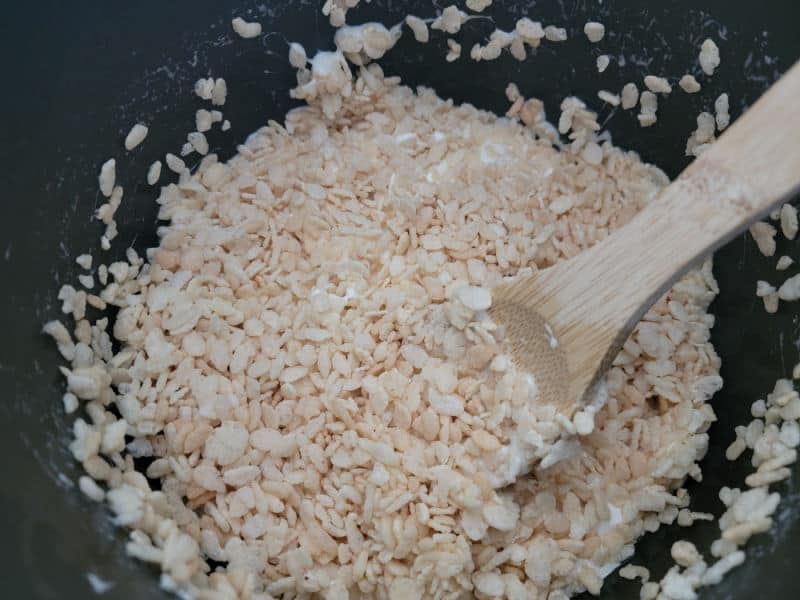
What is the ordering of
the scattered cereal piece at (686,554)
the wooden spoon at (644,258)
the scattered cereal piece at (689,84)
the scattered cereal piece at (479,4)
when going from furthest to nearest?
1. the scattered cereal piece at (479,4)
2. the scattered cereal piece at (689,84)
3. the scattered cereal piece at (686,554)
4. the wooden spoon at (644,258)

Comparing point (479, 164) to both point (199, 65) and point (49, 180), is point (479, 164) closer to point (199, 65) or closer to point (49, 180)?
point (199, 65)

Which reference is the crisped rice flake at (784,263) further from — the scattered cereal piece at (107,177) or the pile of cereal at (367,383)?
the scattered cereal piece at (107,177)

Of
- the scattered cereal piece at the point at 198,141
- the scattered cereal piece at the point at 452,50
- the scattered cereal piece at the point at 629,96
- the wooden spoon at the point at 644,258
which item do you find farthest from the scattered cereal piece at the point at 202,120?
the scattered cereal piece at the point at 629,96

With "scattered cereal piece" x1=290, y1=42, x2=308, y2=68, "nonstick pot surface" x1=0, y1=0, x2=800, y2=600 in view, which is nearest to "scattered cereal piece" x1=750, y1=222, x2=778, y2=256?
"nonstick pot surface" x1=0, y1=0, x2=800, y2=600

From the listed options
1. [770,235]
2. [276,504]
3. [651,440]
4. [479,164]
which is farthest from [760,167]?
[276,504]

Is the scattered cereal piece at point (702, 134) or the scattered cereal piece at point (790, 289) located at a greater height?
the scattered cereal piece at point (702, 134)

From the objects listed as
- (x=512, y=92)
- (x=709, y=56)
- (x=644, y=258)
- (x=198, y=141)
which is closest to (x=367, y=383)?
(x=644, y=258)
